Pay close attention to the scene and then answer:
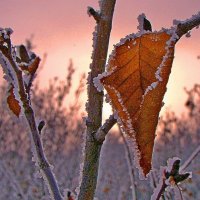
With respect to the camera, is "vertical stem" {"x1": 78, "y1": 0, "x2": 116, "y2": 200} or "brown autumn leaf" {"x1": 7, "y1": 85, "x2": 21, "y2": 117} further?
"brown autumn leaf" {"x1": 7, "y1": 85, "x2": 21, "y2": 117}

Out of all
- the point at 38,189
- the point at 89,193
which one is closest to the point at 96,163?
the point at 89,193

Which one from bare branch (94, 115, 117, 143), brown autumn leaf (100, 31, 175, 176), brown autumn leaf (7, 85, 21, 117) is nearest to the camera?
brown autumn leaf (100, 31, 175, 176)

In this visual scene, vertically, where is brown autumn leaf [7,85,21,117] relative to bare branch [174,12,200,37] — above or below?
above

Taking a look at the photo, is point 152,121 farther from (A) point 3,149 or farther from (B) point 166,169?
(A) point 3,149

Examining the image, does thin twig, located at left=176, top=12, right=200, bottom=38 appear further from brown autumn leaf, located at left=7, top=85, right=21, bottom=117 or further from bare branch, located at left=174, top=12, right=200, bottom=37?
brown autumn leaf, located at left=7, top=85, right=21, bottom=117

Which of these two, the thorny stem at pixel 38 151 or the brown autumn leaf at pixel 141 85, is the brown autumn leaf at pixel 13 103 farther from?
the brown autumn leaf at pixel 141 85

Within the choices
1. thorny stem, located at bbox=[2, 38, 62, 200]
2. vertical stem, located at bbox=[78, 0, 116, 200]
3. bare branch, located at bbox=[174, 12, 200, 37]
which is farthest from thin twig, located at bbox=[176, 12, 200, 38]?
thorny stem, located at bbox=[2, 38, 62, 200]
